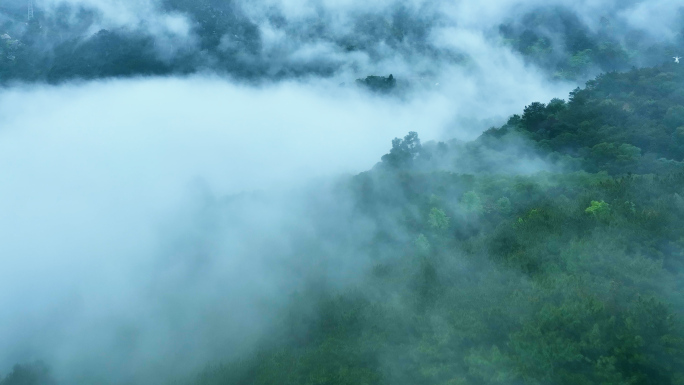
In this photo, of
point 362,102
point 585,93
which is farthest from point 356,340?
point 362,102

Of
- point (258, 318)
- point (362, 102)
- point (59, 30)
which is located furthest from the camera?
point (59, 30)

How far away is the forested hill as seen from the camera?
13.8 meters

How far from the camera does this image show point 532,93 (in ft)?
279

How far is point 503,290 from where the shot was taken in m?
17.6

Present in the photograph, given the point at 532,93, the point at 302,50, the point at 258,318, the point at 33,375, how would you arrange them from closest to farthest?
the point at 258,318
the point at 33,375
the point at 532,93
the point at 302,50

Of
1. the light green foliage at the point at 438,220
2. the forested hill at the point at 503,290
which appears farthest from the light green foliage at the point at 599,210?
the light green foliage at the point at 438,220

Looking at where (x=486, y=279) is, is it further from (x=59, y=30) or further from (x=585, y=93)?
(x=59, y=30)

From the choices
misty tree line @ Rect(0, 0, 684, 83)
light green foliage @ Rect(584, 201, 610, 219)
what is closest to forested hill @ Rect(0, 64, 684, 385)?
light green foliage @ Rect(584, 201, 610, 219)

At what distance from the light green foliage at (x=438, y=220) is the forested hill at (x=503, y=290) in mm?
87

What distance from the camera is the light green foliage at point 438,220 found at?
26328 millimetres

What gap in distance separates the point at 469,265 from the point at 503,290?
2683 mm

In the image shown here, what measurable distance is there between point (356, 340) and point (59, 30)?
396 feet

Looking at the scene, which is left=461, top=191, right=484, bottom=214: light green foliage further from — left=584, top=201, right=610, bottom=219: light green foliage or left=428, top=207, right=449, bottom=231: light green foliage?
left=584, top=201, right=610, bottom=219: light green foliage

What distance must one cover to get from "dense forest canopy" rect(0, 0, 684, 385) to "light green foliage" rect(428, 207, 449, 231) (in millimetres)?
112
